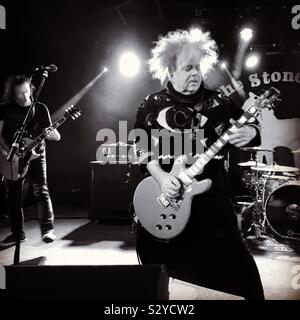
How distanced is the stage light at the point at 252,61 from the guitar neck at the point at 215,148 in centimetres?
480

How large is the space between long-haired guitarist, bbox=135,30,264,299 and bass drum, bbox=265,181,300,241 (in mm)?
2489

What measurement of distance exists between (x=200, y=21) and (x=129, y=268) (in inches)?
210

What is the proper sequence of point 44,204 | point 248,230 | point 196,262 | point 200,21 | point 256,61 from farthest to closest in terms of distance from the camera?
point 256,61
point 200,21
point 248,230
point 44,204
point 196,262

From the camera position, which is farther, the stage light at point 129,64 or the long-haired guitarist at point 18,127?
the stage light at point 129,64

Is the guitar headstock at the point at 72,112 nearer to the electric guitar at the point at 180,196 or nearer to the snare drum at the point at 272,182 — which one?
the electric guitar at the point at 180,196

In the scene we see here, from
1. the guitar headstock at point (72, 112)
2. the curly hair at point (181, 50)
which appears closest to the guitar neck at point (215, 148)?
the curly hair at point (181, 50)

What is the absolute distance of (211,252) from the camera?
194 cm

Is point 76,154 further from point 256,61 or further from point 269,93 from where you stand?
point 269,93

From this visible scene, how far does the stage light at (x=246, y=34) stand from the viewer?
595cm

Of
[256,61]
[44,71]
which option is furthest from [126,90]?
[44,71]

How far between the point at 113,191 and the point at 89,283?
3.67 meters

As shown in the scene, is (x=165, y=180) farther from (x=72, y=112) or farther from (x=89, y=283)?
(x=72, y=112)

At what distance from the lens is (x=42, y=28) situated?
625 cm

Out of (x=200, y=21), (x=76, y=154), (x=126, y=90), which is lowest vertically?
(x=76, y=154)
